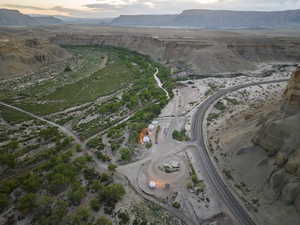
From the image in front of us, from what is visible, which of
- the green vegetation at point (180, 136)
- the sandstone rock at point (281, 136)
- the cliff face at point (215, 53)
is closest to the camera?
the sandstone rock at point (281, 136)

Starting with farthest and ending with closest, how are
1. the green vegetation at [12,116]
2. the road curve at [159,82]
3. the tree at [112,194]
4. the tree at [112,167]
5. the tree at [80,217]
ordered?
the road curve at [159,82], the green vegetation at [12,116], the tree at [112,167], the tree at [112,194], the tree at [80,217]

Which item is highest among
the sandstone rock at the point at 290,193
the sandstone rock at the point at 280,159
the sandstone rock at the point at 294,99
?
the sandstone rock at the point at 294,99

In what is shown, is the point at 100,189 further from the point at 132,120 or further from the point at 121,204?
the point at 132,120

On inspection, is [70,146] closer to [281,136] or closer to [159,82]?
[281,136]

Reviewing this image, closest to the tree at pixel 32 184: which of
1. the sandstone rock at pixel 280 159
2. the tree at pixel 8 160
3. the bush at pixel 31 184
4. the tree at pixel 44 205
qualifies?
the bush at pixel 31 184

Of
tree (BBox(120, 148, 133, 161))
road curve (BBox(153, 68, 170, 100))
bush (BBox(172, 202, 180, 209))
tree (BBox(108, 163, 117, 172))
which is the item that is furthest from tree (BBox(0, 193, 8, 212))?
road curve (BBox(153, 68, 170, 100))

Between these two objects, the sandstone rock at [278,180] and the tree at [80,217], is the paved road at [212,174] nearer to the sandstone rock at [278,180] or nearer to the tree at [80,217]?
the sandstone rock at [278,180]

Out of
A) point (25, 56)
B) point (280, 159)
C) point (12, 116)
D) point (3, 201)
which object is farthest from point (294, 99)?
point (25, 56)

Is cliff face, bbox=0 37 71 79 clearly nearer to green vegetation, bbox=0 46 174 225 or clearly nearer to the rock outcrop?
green vegetation, bbox=0 46 174 225
